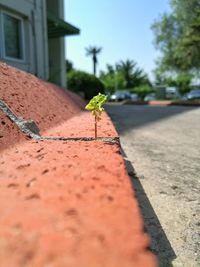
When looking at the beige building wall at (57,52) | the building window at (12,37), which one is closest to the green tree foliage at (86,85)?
the beige building wall at (57,52)

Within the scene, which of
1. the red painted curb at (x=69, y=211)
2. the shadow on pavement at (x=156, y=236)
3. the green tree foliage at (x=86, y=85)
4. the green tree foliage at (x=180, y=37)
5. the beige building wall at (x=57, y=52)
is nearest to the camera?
the red painted curb at (x=69, y=211)

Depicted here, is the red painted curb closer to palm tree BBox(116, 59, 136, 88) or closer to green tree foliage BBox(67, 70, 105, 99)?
green tree foliage BBox(67, 70, 105, 99)

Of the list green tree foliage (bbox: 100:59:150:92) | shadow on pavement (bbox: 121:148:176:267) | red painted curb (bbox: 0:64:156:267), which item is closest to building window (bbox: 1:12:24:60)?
shadow on pavement (bbox: 121:148:176:267)

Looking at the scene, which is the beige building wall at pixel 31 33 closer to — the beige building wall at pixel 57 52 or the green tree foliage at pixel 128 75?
the beige building wall at pixel 57 52

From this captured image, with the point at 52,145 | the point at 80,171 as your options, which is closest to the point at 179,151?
the point at 52,145

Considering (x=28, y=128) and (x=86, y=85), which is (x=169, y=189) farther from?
(x=86, y=85)

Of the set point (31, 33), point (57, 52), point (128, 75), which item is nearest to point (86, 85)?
point (57, 52)
